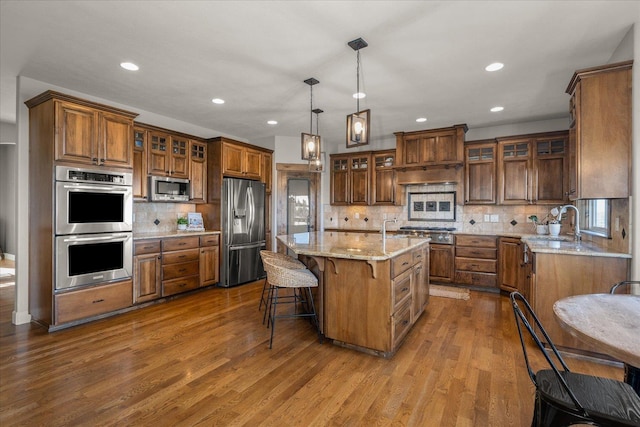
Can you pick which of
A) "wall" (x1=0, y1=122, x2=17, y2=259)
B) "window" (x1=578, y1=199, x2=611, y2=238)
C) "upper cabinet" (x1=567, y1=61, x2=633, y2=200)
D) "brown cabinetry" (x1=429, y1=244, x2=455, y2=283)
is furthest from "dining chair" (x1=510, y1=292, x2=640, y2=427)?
"wall" (x1=0, y1=122, x2=17, y2=259)

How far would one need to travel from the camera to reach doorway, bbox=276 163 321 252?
6.10m

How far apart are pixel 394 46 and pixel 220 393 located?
3049mm

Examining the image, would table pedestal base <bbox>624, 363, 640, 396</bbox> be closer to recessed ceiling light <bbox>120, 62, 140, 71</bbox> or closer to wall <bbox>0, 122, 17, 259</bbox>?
recessed ceiling light <bbox>120, 62, 140, 71</bbox>

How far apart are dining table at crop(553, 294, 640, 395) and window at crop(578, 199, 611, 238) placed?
190cm

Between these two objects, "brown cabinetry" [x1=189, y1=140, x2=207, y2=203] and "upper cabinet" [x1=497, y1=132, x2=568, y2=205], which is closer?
"upper cabinet" [x1=497, y1=132, x2=568, y2=205]

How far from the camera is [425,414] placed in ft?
6.35

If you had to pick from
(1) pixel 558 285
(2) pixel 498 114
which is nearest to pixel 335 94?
(2) pixel 498 114

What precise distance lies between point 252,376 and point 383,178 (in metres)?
4.55

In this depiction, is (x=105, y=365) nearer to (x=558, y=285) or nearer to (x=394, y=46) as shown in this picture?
(x=394, y=46)

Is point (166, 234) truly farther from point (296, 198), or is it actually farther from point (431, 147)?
point (431, 147)

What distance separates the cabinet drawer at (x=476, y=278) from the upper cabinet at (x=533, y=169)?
3.93 ft

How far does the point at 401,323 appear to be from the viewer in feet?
9.41

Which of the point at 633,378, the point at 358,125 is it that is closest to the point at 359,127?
the point at 358,125

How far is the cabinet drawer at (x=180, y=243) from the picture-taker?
4.30m
